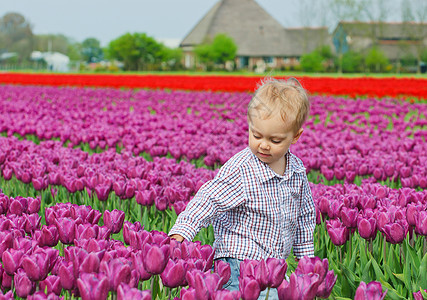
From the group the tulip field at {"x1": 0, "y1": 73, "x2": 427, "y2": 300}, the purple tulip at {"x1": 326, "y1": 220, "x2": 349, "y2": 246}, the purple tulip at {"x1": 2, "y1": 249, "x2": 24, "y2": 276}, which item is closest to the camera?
the tulip field at {"x1": 0, "y1": 73, "x2": 427, "y2": 300}

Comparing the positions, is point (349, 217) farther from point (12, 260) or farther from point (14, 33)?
point (14, 33)

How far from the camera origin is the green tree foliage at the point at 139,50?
64.5 m

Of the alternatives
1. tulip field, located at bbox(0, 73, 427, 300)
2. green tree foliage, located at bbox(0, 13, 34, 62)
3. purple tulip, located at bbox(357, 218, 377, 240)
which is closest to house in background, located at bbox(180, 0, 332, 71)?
green tree foliage, located at bbox(0, 13, 34, 62)

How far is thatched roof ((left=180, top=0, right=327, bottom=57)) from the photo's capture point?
76375 millimetres

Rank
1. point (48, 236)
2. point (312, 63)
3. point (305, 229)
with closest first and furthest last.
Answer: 1. point (48, 236)
2. point (305, 229)
3. point (312, 63)

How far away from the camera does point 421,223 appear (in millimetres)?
2990

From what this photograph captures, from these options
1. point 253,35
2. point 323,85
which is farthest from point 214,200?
point 253,35

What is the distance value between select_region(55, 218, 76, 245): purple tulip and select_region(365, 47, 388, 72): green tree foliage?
62.0 m

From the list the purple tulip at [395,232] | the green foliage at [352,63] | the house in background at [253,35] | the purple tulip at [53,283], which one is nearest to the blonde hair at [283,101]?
the purple tulip at [395,232]

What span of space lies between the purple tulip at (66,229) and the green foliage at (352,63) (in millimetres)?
60605

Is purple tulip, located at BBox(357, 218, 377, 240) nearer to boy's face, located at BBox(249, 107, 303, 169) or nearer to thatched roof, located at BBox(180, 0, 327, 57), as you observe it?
boy's face, located at BBox(249, 107, 303, 169)

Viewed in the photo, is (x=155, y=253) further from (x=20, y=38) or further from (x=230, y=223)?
(x=20, y=38)

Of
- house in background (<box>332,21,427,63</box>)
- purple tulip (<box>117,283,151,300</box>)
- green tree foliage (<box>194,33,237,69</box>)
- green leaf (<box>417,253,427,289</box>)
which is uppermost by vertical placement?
house in background (<box>332,21,427,63</box>)

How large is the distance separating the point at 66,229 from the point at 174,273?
0.79 metres
